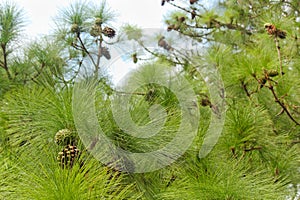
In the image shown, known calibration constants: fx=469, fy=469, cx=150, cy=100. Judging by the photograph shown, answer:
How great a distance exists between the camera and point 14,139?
2.26 feet

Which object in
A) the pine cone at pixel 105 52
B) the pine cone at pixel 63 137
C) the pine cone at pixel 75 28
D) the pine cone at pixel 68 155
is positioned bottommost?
the pine cone at pixel 68 155

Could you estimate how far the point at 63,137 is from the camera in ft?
1.95

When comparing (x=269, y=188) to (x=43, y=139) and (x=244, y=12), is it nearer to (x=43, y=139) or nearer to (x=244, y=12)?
(x=43, y=139)

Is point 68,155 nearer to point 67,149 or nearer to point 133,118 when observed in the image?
point 67,149

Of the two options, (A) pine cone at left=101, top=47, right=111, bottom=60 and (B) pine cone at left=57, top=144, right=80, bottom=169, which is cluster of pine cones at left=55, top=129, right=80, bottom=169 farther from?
(A) pine cone at left=101, top=47, right=111, bottom=60

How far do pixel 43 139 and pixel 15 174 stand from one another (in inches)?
3.6

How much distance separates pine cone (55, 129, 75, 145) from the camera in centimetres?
59

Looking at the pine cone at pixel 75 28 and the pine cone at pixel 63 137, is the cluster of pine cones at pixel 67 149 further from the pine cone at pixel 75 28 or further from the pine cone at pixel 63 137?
the pine cone at pixel 75 28

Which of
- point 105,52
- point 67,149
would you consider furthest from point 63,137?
point 105,52

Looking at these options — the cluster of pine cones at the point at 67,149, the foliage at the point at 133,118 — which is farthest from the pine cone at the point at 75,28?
the cluster of pine cones at the point at 67,149

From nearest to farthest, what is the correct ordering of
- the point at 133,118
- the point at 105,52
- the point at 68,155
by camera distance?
the point at 68,155 → the point at 133,118 → the point at 105,52

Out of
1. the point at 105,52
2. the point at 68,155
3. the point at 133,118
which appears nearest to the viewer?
the point at 68,155

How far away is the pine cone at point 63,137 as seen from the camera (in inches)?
23.4

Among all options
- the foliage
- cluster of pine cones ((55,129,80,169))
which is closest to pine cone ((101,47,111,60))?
the foliage
